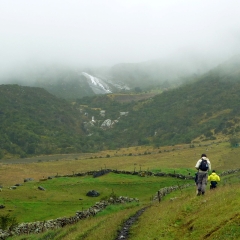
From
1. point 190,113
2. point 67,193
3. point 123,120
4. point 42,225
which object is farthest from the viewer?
point 123,120

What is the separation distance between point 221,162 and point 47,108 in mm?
121119

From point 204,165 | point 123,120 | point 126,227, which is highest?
point 123,120

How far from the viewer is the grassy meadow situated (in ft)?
46.0

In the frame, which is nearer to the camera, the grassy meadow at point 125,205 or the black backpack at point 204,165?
the grassy meadow at point 125,205

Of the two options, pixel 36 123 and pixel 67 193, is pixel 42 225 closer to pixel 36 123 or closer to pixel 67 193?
pixel 67 193

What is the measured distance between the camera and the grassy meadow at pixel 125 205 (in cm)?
1403

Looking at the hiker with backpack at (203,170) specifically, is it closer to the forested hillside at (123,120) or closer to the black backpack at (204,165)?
the black backpack at (204,165)

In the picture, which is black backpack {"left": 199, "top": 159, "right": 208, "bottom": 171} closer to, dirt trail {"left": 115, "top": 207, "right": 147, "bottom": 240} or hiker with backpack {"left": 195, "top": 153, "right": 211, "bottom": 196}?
hiker with backpack {"left": 195, "top": 153, "right": 211, "bottom": 196}

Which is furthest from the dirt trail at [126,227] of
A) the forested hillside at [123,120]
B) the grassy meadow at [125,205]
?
the forested hillside at [123,120]

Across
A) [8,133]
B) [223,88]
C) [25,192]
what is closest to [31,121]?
[8,133]

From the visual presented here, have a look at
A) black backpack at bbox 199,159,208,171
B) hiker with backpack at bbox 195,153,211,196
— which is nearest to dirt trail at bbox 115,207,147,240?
hiker with backpack at bbox 195,153,211,196

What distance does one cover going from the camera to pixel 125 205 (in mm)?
30812

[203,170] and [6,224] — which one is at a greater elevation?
[203,170]

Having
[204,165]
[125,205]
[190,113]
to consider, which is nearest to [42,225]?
[125,205]
